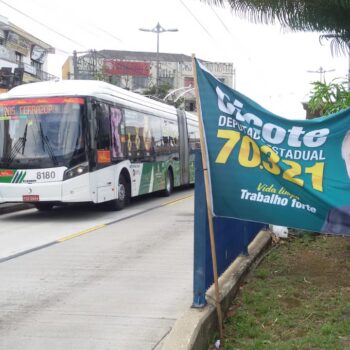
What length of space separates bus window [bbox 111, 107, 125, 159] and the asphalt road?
7.27ft

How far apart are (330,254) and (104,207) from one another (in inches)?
337

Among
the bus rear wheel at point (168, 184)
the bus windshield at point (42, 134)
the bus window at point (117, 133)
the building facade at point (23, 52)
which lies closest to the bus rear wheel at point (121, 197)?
the bus window at point (117, 133)

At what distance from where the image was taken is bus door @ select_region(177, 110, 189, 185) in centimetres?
2134

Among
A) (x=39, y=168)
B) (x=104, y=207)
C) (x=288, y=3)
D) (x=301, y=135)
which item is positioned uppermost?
(x=288, y=3)

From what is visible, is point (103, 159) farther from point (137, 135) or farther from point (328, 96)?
point (328, 96)

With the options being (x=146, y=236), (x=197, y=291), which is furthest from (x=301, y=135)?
(x=146, y=236)

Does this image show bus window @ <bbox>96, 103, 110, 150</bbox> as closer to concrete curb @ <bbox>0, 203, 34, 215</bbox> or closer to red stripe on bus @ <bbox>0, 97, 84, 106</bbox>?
red stripe on bus @ <bbox>0, 97, 84, 106</bbox>

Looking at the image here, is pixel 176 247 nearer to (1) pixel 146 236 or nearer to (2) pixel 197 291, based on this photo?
(1) pixel 146 236

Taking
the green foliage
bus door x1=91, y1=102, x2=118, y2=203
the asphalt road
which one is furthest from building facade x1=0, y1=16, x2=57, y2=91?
the green foliage

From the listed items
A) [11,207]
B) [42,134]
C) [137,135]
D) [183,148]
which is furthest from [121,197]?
[183,148]

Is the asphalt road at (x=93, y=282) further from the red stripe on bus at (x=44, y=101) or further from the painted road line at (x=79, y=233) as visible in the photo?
the red stripe on bus at (x=44, y=101)

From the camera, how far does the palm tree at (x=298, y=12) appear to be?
6152 mm

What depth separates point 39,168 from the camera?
12.5 meters

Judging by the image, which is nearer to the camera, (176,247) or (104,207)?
(176,247)
